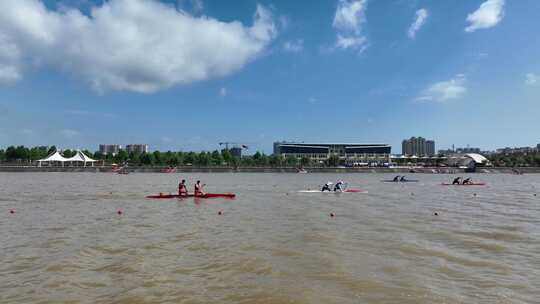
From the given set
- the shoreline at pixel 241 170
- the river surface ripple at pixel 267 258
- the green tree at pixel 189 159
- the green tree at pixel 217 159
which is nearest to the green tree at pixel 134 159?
the green tree at pixel 189 159

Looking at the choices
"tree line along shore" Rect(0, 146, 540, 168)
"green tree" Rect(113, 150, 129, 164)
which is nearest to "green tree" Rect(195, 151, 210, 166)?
"tree line along shore" Rect(0, 146, 540, 168)

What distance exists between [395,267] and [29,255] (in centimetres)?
1210

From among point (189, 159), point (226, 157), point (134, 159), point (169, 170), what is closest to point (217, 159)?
point (226, 157)

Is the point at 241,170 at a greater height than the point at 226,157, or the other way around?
the point at 226,157

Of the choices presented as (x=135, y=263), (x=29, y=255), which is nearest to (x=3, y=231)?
(x=29, y=255)

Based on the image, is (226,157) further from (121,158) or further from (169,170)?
(169,170)

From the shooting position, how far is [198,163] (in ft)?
576

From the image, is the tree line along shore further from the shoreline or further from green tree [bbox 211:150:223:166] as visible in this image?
the shoreline

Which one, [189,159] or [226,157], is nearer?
[189,159]

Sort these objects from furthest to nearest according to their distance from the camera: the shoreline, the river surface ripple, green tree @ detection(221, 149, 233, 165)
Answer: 1. green tree @ detection(221, 149, 233, 165)
2. the shoreline
3. the river surface ripple

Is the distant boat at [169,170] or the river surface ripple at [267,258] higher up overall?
the distant boat at [169,170]

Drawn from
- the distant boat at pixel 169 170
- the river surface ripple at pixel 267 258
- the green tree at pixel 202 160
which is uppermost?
the green tree at pixel 202 160

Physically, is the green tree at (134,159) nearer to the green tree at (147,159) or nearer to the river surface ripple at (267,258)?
the green tree at (147,159)

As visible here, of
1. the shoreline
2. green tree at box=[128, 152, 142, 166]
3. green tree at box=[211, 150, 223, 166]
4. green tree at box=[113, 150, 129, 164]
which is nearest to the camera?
the shoreline
